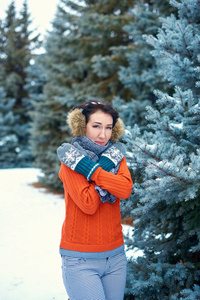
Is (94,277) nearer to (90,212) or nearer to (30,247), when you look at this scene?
(90,212)

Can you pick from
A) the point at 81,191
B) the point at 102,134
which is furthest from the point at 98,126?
the point at 81,191

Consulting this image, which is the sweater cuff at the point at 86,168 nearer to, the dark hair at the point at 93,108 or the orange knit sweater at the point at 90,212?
the orange knit sweater at the point at 90,212

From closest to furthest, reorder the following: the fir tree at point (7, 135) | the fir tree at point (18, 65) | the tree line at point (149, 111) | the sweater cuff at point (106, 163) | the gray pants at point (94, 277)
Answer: the gray pants at point (94, 277) → the sweater cuff at point (106, 163) → the tree line at point (149, 111) → the fir tree at point (7, 135) → the fir tree at point (18, 65)

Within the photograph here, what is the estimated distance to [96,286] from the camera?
1719 millimetres

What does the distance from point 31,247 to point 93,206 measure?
399cm

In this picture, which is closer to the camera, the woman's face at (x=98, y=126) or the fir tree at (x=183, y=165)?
the woman's face at (x=98, y=126)

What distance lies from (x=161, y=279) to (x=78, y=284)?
98cm

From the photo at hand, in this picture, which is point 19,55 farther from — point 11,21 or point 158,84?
point 158,84

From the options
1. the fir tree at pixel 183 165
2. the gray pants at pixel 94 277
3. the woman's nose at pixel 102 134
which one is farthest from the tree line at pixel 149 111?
the gray pants at pixel 94 277

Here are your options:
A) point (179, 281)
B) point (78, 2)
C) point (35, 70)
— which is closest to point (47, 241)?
point (179, 281)

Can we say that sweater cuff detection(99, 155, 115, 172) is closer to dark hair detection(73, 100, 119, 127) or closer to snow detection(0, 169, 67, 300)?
dark hair detection(73, 100, 119, 127)

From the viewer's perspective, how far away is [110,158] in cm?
189

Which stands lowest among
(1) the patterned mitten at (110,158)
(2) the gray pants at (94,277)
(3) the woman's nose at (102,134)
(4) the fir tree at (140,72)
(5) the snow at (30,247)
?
(5) the snow at (30,247)

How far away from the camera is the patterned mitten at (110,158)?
187 centimetres
